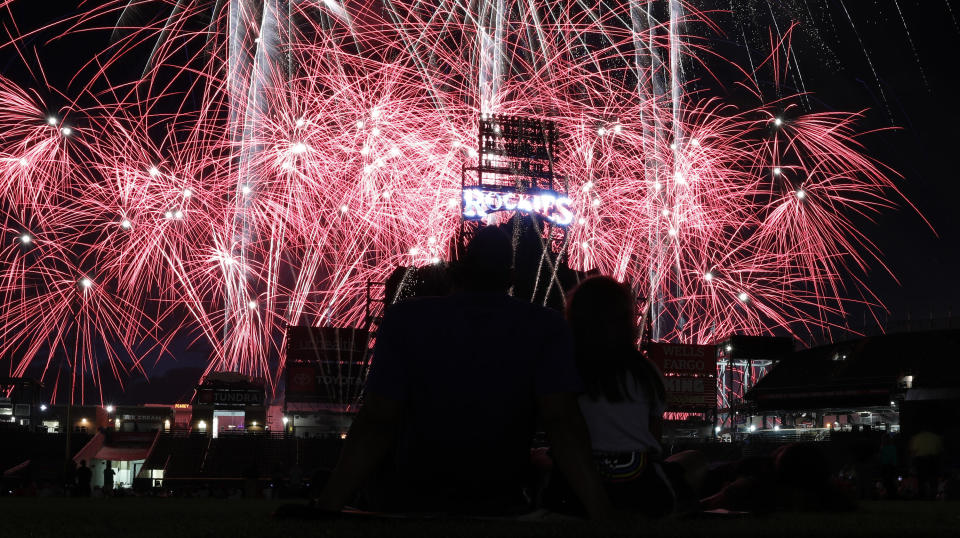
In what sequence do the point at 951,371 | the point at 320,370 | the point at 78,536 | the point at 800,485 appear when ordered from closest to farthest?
the point at 78,536
the point at 800,485
the point at 951,371
the point at 320,370

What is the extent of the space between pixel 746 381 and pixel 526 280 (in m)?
17.4

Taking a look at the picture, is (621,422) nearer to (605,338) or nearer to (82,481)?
(605,338)

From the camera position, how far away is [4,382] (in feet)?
227

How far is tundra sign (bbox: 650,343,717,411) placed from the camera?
5694 cm

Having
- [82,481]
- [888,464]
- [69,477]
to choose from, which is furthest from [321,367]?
[888,464]

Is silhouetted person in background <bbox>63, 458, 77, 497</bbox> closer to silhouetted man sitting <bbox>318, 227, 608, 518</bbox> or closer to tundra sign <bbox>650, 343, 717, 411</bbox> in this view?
silhouetted man sitting <bbox>318, 227, 608, 518</bbox>

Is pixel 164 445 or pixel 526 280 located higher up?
pixel 526 280

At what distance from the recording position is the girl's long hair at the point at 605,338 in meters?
4.91

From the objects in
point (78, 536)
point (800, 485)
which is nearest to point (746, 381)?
point (800, 485)

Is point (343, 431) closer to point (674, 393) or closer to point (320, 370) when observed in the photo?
point (320, 370)

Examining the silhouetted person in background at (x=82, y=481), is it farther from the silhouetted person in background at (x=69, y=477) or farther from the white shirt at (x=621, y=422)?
the white shirt at (x=621, y=422)

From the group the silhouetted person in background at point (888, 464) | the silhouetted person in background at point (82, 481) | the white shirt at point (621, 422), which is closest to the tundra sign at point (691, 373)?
the silhouetted person in background at point (82, 481)

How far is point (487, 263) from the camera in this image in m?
4.56

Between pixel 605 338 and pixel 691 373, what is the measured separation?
54586 millimetres
